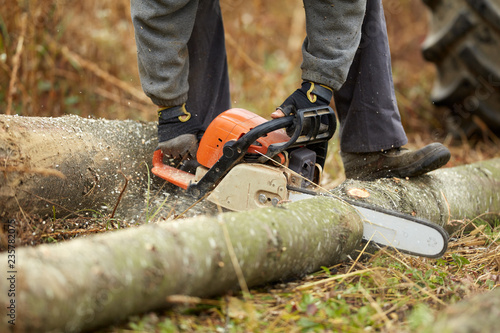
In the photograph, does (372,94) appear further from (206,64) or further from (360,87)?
(206,64)

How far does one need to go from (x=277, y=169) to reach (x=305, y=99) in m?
0.32

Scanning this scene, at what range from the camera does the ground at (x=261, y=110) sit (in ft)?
4.59

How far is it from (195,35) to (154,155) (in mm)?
663

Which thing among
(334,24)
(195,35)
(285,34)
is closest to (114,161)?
(195,35)

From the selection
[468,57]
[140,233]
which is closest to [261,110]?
[468,57]

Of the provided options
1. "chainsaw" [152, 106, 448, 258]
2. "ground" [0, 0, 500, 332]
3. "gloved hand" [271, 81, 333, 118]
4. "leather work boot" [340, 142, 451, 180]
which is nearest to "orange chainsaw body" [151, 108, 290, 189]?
"chainsaw" [152, 106, 448, 258]

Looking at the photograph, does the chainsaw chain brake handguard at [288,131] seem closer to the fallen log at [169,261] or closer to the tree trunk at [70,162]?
the fallen log at [169,261]

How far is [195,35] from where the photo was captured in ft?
8.33

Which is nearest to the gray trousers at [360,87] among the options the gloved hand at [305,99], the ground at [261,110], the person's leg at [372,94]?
the person's leg at [372,94]

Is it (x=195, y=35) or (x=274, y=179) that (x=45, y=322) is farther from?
(x=195, y=35)

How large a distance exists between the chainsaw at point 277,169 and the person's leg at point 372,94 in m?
0.29

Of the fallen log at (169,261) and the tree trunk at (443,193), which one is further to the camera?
the tree trunk at (443,193)

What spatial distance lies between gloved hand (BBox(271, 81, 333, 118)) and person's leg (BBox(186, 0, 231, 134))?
0.56 m

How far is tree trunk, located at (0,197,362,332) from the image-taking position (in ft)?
3.59
